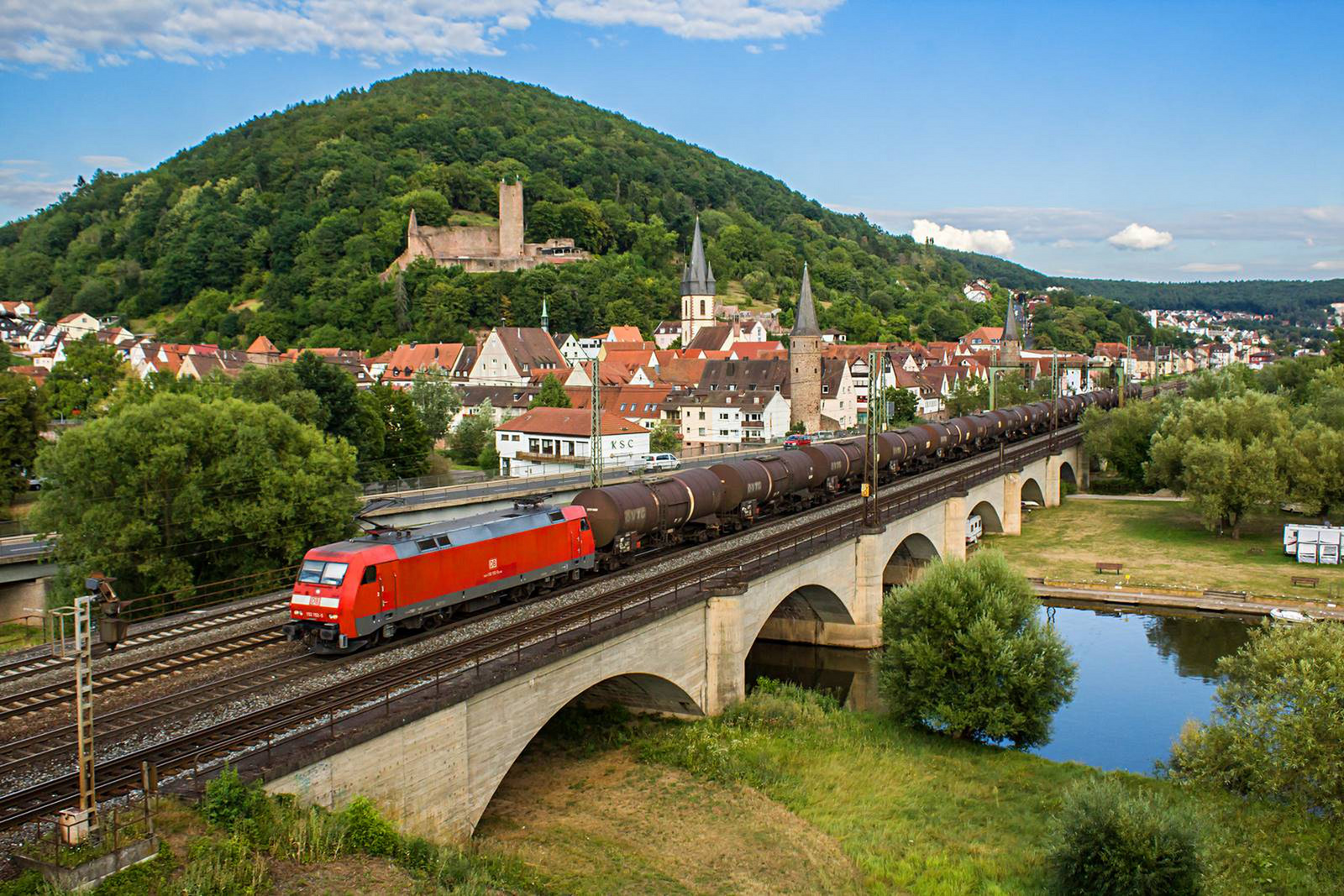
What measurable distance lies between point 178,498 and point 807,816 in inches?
Answer: 961

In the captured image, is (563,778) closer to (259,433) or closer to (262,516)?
(262,516)

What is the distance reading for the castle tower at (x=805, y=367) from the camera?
92938mm

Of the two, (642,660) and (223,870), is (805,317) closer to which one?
(642,660)

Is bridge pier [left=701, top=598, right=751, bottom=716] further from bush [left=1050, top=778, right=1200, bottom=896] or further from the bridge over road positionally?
bush [left=1050, top=778, right=1200, bottom=896]

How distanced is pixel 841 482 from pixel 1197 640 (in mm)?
16383

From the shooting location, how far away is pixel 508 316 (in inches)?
5822

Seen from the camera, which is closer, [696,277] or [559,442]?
[559,442]

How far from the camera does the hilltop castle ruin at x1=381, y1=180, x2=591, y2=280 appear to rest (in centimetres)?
16575

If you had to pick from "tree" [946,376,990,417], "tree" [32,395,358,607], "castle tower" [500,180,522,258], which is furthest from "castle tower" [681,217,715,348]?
"tree" [32,395,358,607]

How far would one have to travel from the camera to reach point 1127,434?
7088 cm

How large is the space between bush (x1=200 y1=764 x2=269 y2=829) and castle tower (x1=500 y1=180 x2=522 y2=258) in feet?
541

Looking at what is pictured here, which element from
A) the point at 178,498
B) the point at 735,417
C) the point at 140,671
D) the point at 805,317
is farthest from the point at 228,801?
the point at 805,317

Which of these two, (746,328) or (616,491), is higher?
(746,328)

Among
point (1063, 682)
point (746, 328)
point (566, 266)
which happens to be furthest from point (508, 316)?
point (1063, 682)
